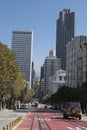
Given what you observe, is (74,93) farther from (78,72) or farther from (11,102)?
(78,72)

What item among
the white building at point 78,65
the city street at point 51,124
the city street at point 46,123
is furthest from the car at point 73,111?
the white building at point 78,65

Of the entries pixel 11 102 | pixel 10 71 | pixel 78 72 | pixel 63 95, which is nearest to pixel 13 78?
pixel 10 71

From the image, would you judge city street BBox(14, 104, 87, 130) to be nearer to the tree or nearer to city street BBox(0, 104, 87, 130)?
city street BBox(0, 104, 87, 130)

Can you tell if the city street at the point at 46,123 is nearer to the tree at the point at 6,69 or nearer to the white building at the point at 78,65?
the tree at the point at 6,69

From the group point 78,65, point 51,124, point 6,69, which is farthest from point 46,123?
point 78,65

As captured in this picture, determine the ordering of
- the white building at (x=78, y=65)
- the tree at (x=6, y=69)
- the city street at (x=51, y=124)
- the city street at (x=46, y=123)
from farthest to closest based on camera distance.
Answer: the white building at (x=78, y=65), the tree at (x=6, y=69), the city street at (x=46, y=123), the city street at (x=51, y=124)

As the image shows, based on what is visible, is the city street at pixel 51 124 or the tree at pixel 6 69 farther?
the tree at pixel 6 69

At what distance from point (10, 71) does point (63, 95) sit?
7225 cm

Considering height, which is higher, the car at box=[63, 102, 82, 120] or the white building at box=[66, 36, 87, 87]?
the white building at box=[66, 36, 87, 87]

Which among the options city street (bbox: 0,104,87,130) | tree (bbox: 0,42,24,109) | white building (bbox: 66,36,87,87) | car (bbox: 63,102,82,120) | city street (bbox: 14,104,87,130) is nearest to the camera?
city street (bbox: 14,104,87,130)

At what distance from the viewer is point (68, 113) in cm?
6116

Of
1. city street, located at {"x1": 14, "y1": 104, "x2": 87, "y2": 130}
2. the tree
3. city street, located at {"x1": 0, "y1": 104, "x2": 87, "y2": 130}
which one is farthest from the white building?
city street, located at {"x1": 14, "y1": 104, "x2": 87, "y2": 130}

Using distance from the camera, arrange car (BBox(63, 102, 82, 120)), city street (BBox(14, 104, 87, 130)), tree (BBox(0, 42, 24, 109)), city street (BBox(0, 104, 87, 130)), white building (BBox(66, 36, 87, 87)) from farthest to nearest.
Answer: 1. white building (BBox(66, 36, 87, 87))
2. tree (BBox(0, 42, 24, 109))
3. car (BBox(63, 102, 82, 120))
4. city street (BBox(0, 104, 87, 130))
5. city street (BBox(14, 104, 87, 130))

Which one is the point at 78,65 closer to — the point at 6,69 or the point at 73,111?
the point at 6,69
